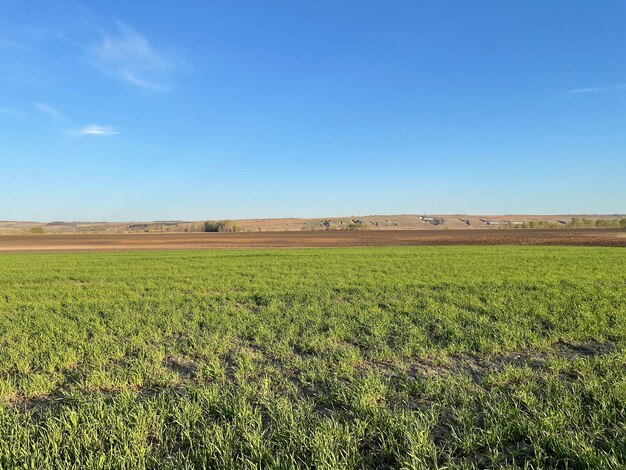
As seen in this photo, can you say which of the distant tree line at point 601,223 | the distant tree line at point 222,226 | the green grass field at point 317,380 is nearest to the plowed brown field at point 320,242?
the green grass field at point 317,380

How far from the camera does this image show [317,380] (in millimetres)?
6340

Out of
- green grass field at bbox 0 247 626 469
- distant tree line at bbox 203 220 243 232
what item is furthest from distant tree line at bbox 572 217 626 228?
green grass field at bbox 0 247 626 469

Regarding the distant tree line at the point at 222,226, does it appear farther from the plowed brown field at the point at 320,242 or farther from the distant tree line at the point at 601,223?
the distant tree line at the point at 601,223

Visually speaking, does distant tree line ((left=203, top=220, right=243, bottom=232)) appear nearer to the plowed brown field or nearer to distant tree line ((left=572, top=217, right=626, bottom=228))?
the plowed brown field

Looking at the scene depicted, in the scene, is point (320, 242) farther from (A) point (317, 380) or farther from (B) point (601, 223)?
(B) point (601, 223)

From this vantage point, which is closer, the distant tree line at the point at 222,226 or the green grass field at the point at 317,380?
the green grass field at the point at 317,380

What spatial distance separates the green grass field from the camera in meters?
4.09

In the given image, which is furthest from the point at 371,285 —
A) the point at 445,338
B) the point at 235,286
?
the point at 445,338

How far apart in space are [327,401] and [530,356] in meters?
4.74

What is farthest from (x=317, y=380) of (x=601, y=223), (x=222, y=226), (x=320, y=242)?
(x=601, y=223)

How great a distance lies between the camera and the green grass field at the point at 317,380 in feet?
13.4

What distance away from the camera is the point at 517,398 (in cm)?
535

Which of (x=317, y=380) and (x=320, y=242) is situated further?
(x=320, y=242)

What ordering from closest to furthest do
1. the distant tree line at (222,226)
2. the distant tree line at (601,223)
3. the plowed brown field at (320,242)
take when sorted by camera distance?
1. the plowed brown field at (320,242)
2. the distant tree line at (601,223)
3. the distant tree line at (222,226)
